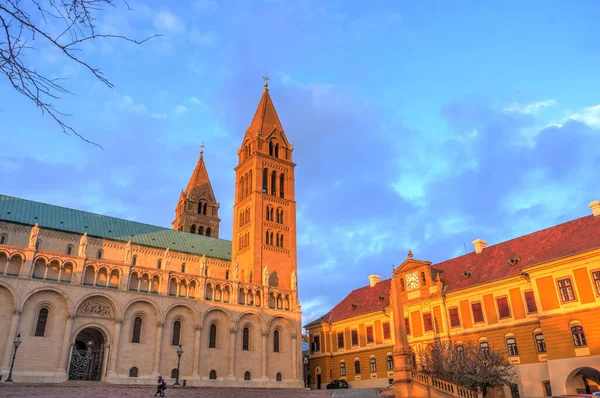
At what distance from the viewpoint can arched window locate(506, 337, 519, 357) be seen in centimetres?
3647

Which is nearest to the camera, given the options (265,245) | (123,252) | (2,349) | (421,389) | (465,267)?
(421,389)

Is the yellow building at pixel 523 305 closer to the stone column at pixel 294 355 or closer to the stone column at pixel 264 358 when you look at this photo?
the stone column at pixel 294 355

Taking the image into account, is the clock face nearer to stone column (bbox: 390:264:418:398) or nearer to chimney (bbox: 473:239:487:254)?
chimney (bbox: 473:239:487:254)

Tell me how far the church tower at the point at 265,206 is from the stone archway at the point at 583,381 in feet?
111

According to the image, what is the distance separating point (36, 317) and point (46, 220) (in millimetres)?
15533

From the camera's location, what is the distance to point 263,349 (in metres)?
51.8

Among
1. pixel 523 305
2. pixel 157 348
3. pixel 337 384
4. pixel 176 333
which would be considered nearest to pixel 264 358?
pixel 337 384

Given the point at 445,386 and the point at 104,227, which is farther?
the point at 104,227

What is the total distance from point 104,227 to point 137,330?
17107 mm

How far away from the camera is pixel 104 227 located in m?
57.0

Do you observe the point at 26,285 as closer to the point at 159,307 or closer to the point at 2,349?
the point at 2,349

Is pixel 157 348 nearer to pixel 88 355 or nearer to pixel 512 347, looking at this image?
pixel 88 355

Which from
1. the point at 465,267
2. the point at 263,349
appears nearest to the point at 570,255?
the point at 465,267

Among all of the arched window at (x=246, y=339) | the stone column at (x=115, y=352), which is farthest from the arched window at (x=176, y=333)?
the arched window at (x=246, y=339)
